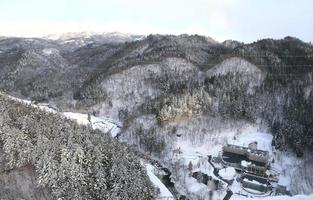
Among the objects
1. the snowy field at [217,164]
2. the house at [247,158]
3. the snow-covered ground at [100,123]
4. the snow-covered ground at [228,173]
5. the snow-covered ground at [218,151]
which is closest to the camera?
the snowy field at [217,164]

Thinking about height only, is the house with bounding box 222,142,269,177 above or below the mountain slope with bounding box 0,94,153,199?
below

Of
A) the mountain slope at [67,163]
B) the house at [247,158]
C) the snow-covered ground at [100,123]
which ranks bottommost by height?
the snow-covered ground at [100,123]

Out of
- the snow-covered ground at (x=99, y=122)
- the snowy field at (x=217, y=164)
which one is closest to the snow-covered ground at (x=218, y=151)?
the snowy field at (x=217, y=164)

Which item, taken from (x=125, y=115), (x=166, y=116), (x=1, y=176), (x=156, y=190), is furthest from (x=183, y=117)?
(x=1, y=176)

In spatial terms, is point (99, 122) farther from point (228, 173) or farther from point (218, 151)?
point (228, 173)

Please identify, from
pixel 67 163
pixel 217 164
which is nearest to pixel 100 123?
pixel 217 164

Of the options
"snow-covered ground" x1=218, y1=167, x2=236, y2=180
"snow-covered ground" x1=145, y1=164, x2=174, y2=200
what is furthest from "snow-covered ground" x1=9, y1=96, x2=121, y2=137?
"snow-covered ground" x1=145, y1=164, x2=174, y2=200

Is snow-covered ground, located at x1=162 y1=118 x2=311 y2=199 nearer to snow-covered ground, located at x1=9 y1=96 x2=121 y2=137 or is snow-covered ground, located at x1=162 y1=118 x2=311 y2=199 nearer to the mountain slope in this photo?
the mountain slope

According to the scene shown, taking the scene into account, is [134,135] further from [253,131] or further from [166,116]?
[253,131]

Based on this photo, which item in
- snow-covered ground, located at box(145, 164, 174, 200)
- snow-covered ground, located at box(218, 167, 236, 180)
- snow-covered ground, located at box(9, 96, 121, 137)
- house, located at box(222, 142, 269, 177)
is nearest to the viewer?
snow-covered ground, located at box(145, 164, 174, 200)

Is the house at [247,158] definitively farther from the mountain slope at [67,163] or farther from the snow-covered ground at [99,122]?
the snow-covered ground at [99,122]

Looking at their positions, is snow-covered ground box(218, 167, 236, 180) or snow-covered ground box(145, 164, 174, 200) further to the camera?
snow-covered ground box(218, 167, 236, 180)
